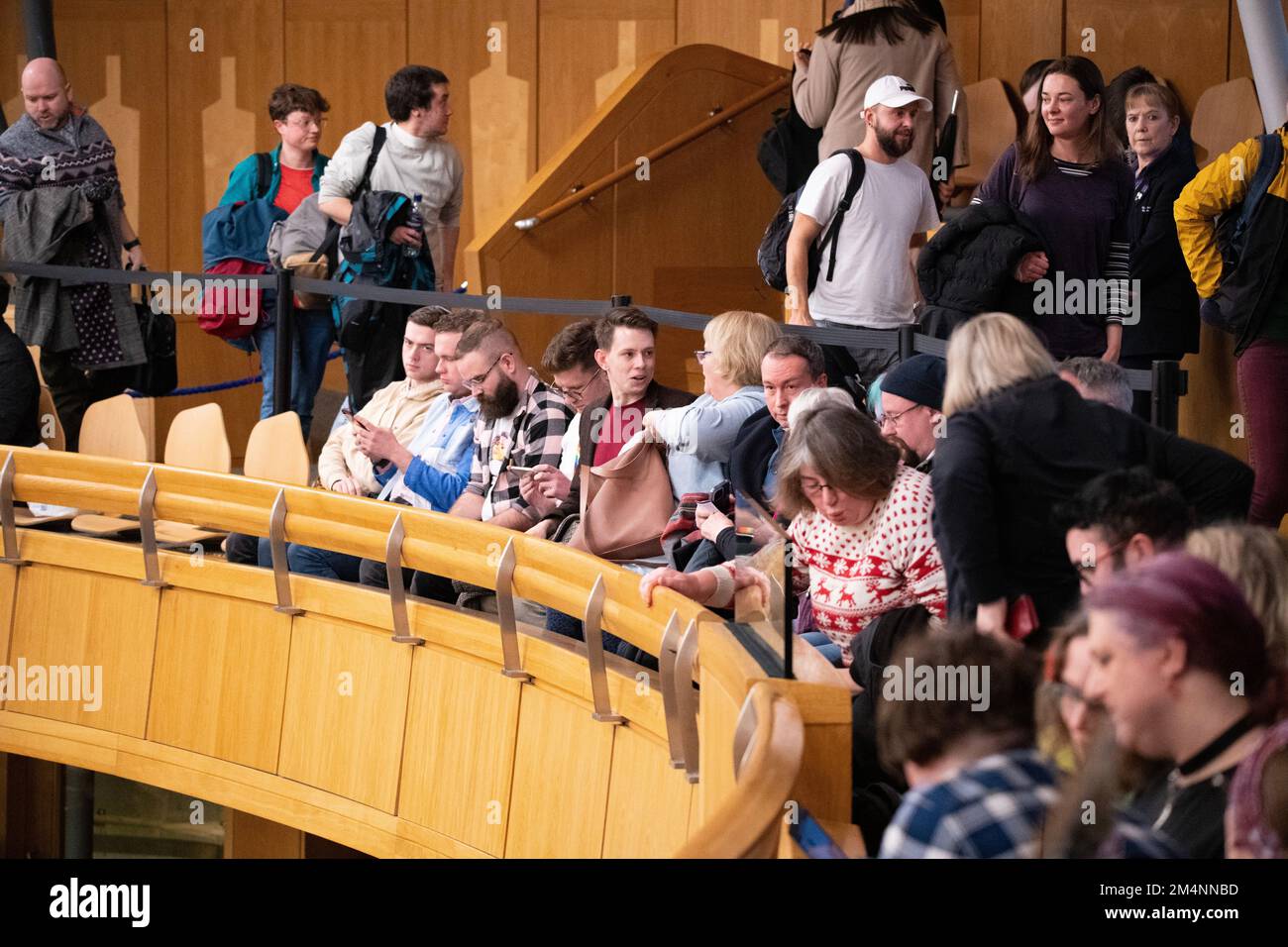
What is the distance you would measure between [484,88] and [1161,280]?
5.69m

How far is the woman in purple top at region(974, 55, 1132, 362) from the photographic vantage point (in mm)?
4855

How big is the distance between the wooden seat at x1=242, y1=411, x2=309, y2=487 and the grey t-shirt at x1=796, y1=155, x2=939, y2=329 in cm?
186

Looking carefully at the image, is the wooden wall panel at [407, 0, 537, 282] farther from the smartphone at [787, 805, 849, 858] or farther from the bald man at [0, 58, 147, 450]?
the smartphone at [787, 805, 849, 858]

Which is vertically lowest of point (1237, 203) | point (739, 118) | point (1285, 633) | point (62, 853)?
point (62, 853)

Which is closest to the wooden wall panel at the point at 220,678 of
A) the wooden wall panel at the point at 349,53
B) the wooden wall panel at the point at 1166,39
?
the wooden wall panel at the point at 349,53

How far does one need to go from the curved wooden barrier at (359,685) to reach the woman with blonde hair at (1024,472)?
17.2 inches

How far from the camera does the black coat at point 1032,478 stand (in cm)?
307

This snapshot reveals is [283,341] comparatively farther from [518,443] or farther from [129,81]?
[129,81]

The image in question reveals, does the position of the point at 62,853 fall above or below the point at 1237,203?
below

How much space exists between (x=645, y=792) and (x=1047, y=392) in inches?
58.4

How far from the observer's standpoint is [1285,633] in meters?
2.29

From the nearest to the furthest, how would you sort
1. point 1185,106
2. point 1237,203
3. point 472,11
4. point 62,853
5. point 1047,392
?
point 1047,392 → point 1237,203 → point 1185,106 → point 62,853 → point 472,11

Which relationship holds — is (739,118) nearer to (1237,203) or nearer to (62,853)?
(1237,203)
